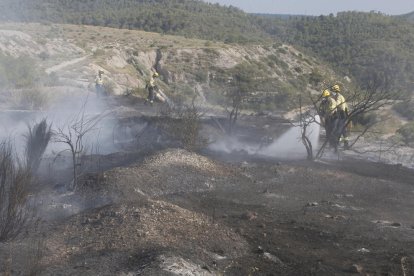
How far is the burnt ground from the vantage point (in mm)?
→ 6883

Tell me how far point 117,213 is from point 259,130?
1295cm

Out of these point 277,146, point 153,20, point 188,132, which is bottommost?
Result: point 277,146

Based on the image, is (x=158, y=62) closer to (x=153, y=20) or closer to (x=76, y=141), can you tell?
(x=153, y=20)

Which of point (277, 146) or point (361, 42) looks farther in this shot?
point (361, 42)

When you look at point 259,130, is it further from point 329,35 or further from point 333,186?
point 329,35

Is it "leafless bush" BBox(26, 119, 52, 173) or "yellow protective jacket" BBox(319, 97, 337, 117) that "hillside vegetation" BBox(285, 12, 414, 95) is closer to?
"yellow protective jacket" BBox(319, 97, 337, 117)

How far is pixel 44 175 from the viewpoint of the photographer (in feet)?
38.3

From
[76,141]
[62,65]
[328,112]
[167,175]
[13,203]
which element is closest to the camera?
[13,203]

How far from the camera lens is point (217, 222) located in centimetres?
873

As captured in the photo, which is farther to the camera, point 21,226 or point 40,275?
point 21,226

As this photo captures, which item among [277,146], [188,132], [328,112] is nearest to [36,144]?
[188,132]

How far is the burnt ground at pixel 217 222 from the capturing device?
271 inches

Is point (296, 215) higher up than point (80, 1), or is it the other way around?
point (80, 1)

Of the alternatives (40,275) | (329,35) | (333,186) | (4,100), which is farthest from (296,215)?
(329,35)
